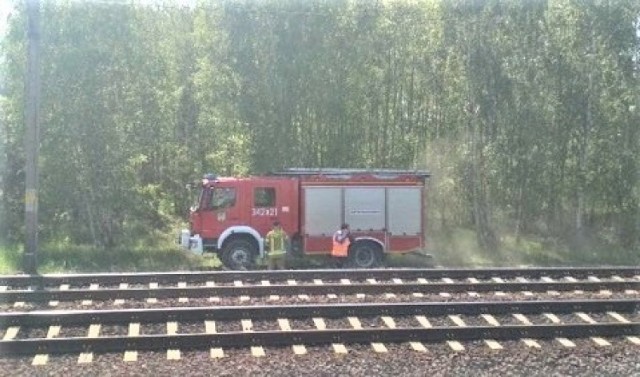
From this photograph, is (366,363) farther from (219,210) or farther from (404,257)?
(404,257)

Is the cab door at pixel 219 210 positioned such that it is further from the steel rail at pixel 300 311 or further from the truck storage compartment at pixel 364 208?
the steel rail at pixel 300 311

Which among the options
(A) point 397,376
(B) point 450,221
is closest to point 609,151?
(B) point 450,221

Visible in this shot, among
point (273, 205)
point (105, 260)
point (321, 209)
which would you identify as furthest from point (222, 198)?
point (105, 260)

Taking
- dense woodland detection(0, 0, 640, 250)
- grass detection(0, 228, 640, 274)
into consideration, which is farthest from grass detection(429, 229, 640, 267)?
dense woodland detection(0, 0, 640, 250)

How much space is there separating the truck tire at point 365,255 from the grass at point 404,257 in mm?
1084

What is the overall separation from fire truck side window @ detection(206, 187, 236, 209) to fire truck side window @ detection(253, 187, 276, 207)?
543 mm

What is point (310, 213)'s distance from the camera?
63.3ft

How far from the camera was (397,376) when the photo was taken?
8.43m

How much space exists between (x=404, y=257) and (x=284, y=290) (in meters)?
9.66

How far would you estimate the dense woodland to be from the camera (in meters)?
25.7

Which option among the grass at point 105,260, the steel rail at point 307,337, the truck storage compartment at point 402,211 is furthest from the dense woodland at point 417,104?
the steel rail at point 307,337

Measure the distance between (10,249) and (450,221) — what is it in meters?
14.8

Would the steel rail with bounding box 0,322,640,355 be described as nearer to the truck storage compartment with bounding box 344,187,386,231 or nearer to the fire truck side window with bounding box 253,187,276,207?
the fire truck side window with bounding box 253,187,276,207

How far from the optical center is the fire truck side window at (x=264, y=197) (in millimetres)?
18875
